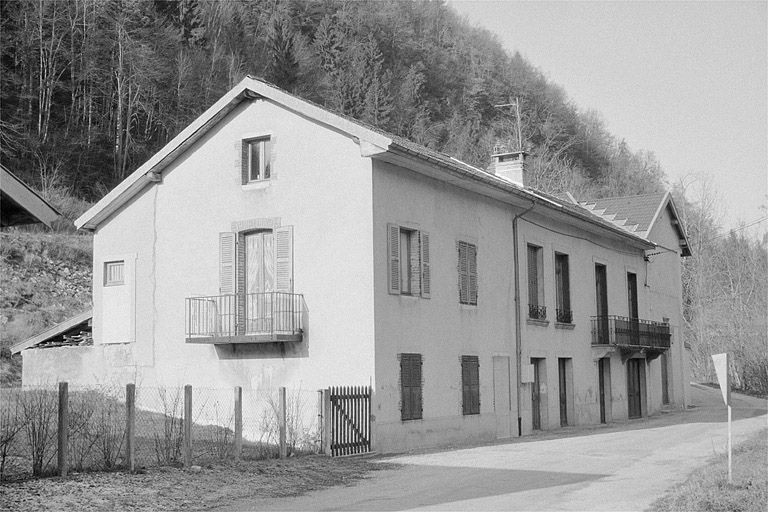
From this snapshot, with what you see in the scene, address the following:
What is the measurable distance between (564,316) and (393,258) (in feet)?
33.7

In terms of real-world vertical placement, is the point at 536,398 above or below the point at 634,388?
above

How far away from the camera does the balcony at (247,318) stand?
19.8m

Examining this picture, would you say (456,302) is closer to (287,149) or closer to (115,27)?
(287,149)

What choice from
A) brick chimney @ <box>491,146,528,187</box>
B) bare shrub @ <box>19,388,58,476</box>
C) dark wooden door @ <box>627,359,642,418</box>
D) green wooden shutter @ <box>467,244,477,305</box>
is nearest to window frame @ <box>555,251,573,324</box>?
green wooden shutter @ <box>467,244,477,305</box>

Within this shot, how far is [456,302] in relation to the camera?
22.5 metres

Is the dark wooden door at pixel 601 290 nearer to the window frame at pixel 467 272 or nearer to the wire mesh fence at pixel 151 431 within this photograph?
the window frame at pixel 467 272

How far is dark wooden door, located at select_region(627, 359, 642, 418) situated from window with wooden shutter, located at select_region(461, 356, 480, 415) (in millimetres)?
12614

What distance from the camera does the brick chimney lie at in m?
35.4

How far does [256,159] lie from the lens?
70.1 ft

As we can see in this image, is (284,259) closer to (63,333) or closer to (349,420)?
(349,420)

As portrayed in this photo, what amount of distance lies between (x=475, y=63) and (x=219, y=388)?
53.5 m

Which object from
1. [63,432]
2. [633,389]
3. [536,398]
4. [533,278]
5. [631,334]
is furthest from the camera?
[633,389]

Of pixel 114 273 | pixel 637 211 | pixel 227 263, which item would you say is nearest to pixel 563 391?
pixel 227 263

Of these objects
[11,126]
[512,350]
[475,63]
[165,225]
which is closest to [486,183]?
[512,350]
